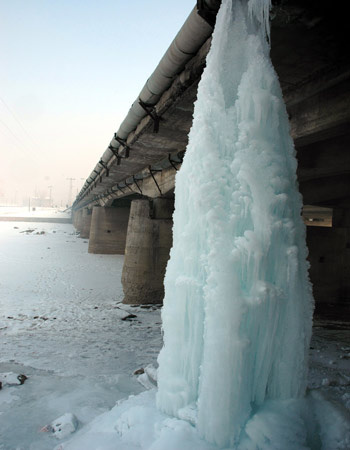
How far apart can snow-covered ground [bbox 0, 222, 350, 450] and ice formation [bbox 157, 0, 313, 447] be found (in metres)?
0.44

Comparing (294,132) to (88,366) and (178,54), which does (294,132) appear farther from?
(88,366)

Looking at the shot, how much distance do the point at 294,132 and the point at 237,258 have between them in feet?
8.43

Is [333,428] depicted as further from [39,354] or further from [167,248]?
[167,248]

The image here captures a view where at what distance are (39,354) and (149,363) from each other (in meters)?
1.86

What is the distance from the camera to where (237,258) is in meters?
2.57

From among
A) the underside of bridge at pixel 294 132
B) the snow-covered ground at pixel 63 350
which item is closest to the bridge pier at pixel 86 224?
the underside of bridge at pixel 294 132

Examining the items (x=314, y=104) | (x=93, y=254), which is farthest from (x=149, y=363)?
(x=93, y=254)

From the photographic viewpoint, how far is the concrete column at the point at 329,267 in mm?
9047

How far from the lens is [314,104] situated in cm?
394

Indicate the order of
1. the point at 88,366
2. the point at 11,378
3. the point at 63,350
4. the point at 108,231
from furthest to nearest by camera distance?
1. the point at 108,231
2. the point at 63,350
3. the point at 88,366
4. the point at 11,378

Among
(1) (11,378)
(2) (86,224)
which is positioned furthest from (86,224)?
(1) (11,378)

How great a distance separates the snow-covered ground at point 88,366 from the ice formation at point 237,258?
437mm

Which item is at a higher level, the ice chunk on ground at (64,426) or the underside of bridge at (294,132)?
the underside of bridge at (294,132)

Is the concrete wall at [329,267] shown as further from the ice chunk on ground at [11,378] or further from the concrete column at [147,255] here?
the ice chunk on ground at [11,378]
